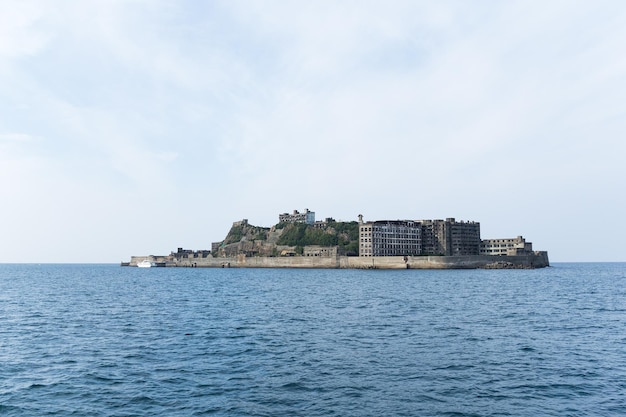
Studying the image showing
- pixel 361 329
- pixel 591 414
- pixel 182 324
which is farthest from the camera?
pixel 182 324

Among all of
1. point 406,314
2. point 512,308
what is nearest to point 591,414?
point 406,314

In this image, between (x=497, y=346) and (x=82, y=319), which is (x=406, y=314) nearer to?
(x=497, y=346)

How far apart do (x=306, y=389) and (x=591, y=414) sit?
12837mm

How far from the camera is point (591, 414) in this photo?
71.7 feet

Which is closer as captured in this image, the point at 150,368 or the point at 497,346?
the point at 150,368

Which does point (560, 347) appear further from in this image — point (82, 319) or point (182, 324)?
point (82, 319)

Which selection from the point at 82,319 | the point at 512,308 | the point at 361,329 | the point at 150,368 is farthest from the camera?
the point at 512,308

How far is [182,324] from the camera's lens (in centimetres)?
4812

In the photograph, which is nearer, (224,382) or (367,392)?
(367,392)

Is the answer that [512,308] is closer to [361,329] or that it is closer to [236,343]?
[361,329]

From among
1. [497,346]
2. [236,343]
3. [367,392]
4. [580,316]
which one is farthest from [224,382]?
[580,316]

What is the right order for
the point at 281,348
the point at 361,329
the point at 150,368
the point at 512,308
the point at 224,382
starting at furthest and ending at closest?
the point at 512,308, the point at 361,329, the point at 281,348, the point at 150,368, the point at 224,382

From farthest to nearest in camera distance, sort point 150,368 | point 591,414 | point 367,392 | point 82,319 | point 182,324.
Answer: point 82,319 < point 182,324 < point 150,368 < point 367,392 < point 591,414

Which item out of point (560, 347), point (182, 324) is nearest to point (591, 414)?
point (560, 347)
